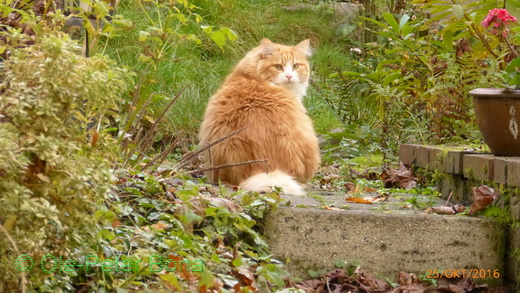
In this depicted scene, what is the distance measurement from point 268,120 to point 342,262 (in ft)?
4.27

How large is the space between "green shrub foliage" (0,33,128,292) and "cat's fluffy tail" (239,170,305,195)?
1747 mm

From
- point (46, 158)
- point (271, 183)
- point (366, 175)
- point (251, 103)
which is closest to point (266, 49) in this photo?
point (251, 103)

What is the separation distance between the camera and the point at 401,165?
4672mm

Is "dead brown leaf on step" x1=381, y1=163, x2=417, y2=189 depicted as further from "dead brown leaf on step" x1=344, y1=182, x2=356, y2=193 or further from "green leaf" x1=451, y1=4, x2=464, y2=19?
"green leaf" x1=451, y1=4, x2=464, y2=19

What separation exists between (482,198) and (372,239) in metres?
0.55

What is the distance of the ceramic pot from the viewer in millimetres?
3369

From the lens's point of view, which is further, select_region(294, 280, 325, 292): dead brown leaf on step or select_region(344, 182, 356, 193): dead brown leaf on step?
select_region(344, 182, 356, 193): dead brown leaf on step

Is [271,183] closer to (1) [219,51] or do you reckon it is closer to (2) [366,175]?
(2) [366,175]

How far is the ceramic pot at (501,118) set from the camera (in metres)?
3.37

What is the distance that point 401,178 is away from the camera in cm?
444

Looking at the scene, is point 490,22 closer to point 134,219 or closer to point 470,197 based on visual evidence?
point 470,197

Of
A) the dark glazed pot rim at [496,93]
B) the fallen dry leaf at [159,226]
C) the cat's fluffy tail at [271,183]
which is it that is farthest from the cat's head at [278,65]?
the fallen dry leaf at [159,226]

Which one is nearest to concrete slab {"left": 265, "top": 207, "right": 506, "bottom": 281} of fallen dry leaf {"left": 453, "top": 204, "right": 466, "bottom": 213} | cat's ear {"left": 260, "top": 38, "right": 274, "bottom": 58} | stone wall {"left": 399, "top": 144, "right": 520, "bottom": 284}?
stone wall {"left": 399, "top": 144, "right": 520, "bottom": 284}

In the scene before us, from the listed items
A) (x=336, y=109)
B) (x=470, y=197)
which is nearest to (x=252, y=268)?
(x=470, y=197)
